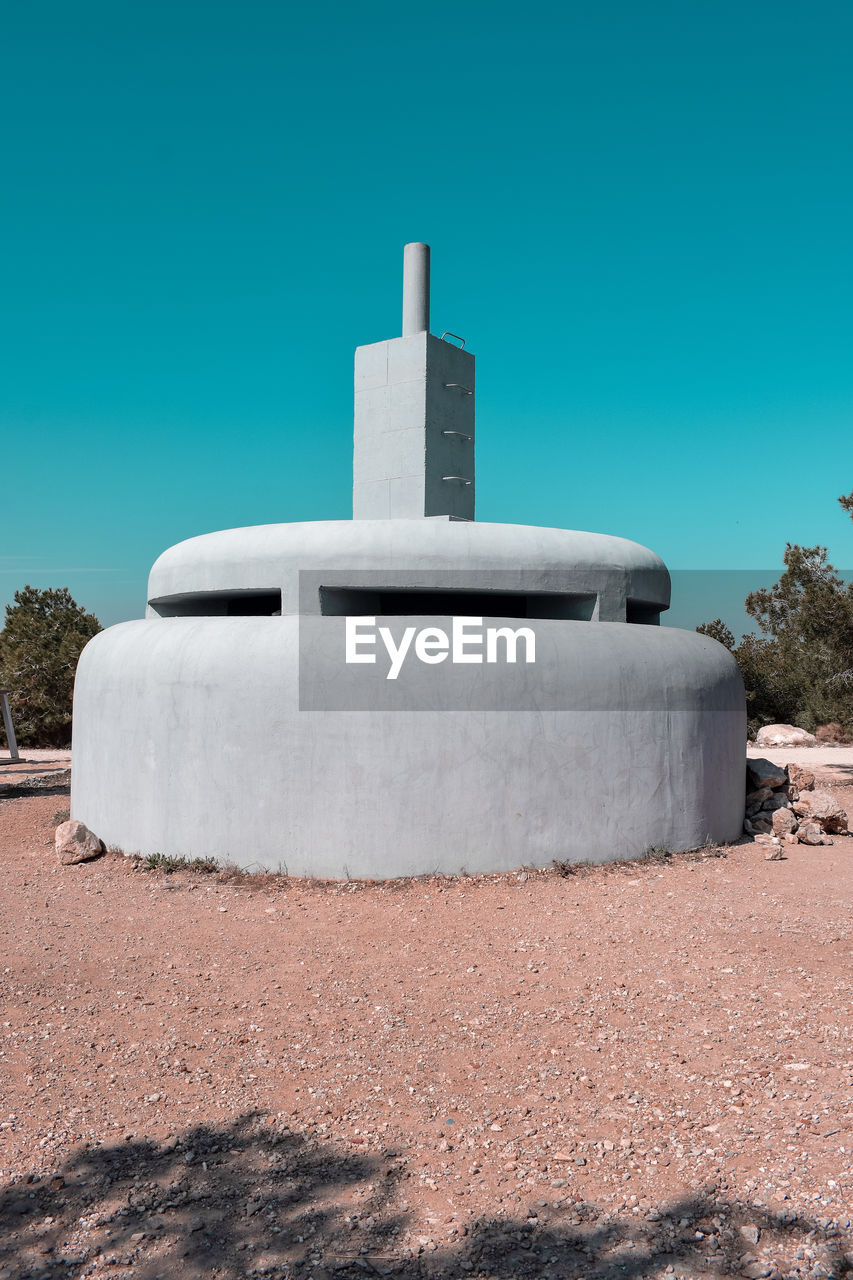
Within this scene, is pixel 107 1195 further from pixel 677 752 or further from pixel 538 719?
pixel 677 752

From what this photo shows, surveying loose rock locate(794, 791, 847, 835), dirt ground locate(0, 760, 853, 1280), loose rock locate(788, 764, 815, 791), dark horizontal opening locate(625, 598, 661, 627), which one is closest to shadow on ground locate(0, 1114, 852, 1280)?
dirt ground locate(0, 760, 853, 1280)

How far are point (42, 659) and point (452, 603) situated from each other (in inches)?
691

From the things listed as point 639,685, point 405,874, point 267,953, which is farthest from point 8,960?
point 639,685

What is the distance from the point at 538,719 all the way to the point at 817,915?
10.2 feet

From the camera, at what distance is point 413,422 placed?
11.5 m

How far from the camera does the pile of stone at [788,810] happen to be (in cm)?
1109

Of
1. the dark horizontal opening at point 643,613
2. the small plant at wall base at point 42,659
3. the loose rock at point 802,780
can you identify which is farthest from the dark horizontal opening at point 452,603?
the small plant at wall base at point 42,659

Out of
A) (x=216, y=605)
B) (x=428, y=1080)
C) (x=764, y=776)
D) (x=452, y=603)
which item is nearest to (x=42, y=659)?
(x=216, y=605)

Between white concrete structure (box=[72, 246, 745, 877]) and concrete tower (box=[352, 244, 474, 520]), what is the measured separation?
1813mm

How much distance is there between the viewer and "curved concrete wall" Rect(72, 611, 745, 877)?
8891mm

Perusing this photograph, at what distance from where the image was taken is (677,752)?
9961 mm

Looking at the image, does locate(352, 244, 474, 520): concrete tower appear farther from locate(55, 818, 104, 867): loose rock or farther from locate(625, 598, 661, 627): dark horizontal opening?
locate(55, 818, 104, 867): loose rock

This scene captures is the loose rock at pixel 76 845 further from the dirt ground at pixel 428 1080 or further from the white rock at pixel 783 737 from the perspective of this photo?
the white rock at pixel 783 737

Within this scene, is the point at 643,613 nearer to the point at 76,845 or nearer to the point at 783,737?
the point at 76,845
